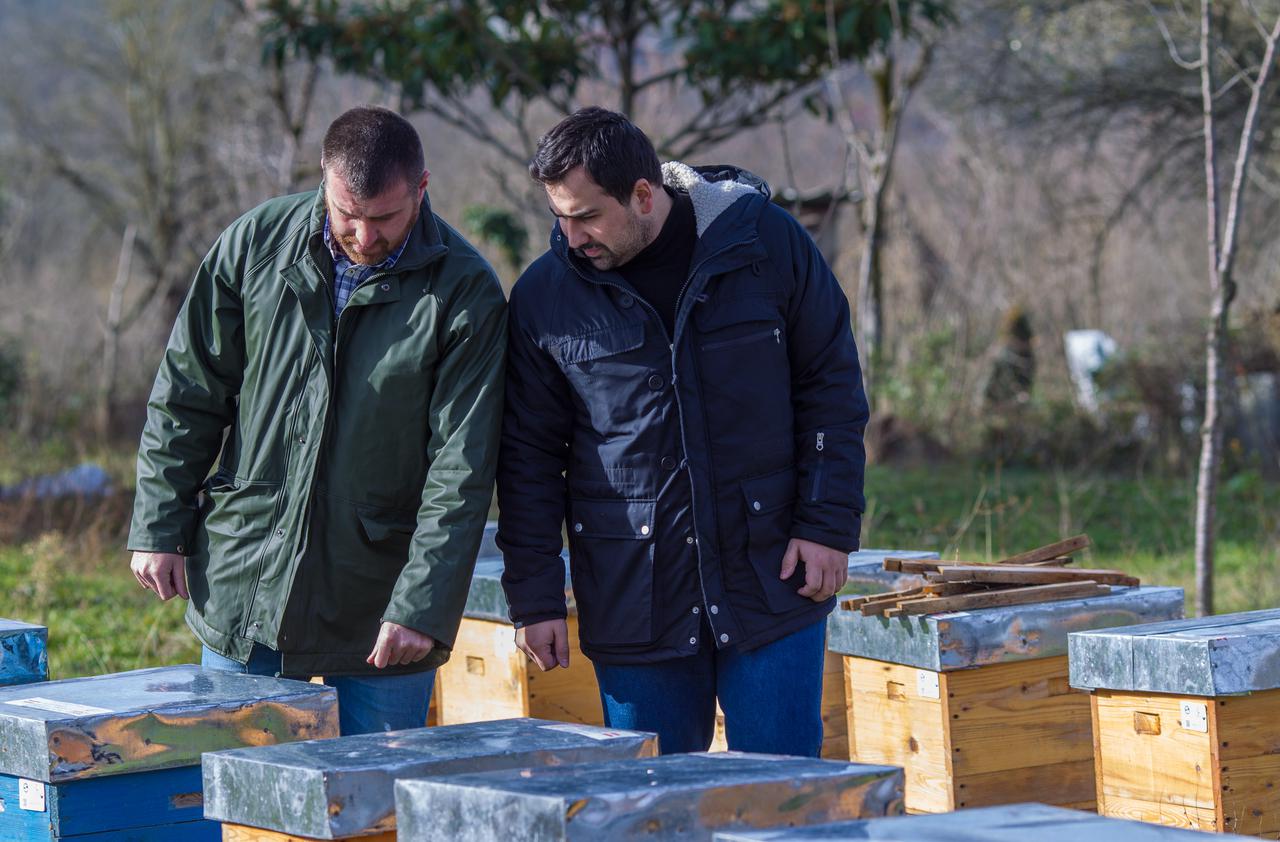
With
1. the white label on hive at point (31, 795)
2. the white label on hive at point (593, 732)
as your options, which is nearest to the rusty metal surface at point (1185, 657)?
the white label on hive at point (593, 732)

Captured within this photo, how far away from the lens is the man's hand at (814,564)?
10.8ft

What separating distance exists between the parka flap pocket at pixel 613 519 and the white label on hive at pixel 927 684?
4.27ft

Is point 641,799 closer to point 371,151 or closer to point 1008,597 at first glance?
point 371,151

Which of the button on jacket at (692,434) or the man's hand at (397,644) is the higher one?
the button on jacket at (692,434)

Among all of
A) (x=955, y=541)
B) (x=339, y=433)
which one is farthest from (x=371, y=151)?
(x=955, y=541)

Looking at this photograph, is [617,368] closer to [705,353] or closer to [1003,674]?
[705,353]

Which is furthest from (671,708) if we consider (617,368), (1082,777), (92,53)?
(92,53)

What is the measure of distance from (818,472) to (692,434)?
31 centimetres

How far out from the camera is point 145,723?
3.04 meters

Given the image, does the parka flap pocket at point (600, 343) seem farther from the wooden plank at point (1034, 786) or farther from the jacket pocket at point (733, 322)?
the wooden plank at point (1034, 786)

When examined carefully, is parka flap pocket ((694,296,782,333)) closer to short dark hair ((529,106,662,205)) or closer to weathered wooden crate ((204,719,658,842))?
short dark hair ((529,106,662,205))

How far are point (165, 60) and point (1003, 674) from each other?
20.6 meters

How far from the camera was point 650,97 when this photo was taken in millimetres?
19000

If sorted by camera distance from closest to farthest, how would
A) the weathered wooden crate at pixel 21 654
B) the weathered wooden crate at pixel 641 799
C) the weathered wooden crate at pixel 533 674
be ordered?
the weathered wooden crate at pixel 641 799, the weathered wooden crate at pixel 21 654, the weathered wooden crate at pixel 533 674
